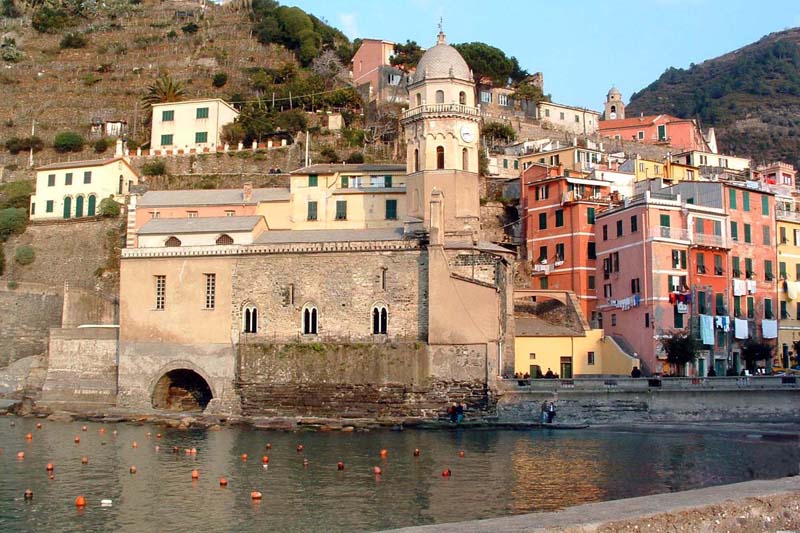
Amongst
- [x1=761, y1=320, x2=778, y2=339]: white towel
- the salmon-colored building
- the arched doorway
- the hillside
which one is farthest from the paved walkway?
the hillside

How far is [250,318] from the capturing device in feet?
155

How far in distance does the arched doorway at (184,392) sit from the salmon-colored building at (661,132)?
165 feet

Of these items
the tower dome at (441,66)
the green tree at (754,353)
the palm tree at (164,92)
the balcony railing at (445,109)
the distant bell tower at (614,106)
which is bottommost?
the green tree at (754,353)

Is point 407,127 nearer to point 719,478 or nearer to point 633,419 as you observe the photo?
point 633,419

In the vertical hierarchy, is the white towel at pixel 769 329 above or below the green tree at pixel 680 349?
above

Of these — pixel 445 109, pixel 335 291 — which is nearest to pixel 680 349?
pixel 445 109

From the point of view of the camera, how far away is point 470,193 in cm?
4991

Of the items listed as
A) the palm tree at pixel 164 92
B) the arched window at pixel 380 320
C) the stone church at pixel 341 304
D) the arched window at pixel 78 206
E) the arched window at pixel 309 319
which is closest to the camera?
the stone church at pixel 341 304

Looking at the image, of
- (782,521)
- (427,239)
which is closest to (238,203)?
(427,239)

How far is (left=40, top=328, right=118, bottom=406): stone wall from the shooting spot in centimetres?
4847

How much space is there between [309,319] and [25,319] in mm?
19635

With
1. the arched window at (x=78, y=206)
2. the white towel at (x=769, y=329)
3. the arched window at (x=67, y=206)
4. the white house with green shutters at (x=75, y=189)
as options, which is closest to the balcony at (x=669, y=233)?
the white towel at (x=769, y=329)

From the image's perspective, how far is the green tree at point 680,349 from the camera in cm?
4809

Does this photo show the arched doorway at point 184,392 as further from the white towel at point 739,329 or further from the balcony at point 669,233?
the white towel at point 739,329
